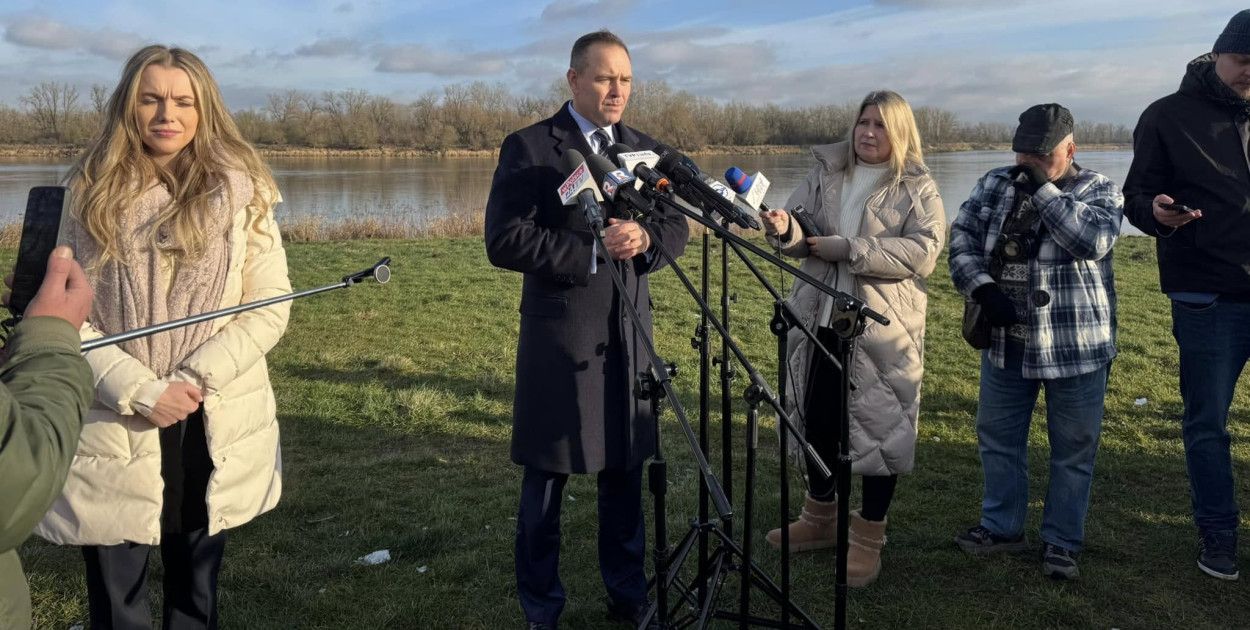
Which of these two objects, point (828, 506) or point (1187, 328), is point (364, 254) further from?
point (1187, 328)

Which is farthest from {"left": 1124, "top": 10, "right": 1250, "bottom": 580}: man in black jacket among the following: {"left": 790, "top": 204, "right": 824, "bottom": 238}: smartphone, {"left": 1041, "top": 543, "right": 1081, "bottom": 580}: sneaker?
{"left": 790, "top": 204, "right": 824, "bottom": 238}: smartphone

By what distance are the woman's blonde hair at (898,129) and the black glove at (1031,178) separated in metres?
0.39

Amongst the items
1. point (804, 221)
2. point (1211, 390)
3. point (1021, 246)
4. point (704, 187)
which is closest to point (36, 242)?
point (704, 187)

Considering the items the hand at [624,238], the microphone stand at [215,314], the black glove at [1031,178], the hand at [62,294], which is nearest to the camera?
the hand at [62,294]

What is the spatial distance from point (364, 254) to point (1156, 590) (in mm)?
11072

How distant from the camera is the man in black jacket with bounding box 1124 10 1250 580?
3.69 meters

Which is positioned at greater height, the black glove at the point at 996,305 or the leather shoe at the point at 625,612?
the black glove at the point at 996,305

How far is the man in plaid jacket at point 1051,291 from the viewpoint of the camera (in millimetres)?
3652

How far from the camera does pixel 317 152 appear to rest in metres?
54.2

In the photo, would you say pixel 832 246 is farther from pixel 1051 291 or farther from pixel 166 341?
pixel 166 341

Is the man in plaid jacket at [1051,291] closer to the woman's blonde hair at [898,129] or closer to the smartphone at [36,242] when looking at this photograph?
the woman's blonde hair at [898,129]

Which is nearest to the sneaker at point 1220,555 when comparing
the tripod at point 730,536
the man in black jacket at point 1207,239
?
the man in black jacket at point 1207,239

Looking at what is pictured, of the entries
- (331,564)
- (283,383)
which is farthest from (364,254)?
(331,564)

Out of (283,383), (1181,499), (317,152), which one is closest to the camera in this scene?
(1181,499)
